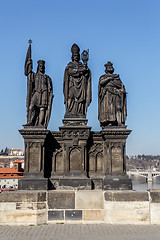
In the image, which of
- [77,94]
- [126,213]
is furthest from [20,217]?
[77,94]

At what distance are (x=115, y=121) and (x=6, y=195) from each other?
472cm

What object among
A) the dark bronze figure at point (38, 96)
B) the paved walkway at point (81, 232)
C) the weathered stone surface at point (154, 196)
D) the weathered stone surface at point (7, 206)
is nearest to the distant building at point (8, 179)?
the dark bronze figure at point (38, 96)

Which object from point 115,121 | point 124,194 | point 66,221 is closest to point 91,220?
point 66,221

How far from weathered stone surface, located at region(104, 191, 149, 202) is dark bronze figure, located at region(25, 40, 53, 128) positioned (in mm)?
3537

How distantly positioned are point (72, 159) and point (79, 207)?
74.6 inches

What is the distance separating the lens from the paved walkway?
7.36 metres

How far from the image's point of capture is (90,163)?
1063 cm

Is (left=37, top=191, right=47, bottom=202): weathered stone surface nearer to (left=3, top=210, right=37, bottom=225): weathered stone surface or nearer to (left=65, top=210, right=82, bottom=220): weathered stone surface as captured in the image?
(left=3, top=210, right=37, bottom=225): weathered stone surface

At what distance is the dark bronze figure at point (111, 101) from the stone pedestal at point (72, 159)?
2.96 ft

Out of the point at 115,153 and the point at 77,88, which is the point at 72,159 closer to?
the point at 115,153

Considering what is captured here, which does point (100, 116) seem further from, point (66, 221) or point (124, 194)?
point (66, 221)

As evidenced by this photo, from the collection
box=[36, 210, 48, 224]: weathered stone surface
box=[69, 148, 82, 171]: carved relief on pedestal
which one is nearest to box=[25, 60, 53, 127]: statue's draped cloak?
box=[69, 148, 82, 171]: carved relief on pedestal

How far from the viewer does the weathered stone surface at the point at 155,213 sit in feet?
29.2

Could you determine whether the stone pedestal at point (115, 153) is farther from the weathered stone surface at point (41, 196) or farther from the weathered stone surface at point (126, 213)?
the weathered stone surface at point (41, 196)
